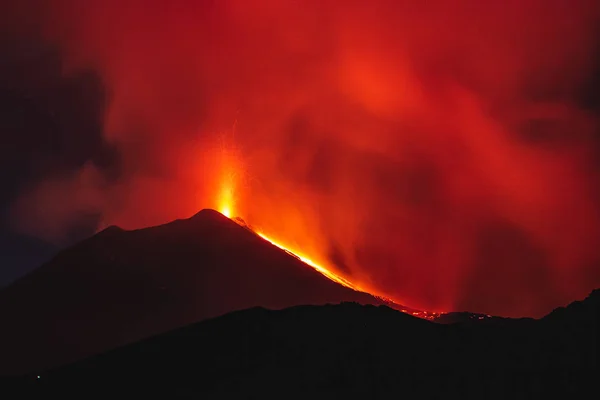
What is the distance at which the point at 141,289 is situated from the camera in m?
76.7

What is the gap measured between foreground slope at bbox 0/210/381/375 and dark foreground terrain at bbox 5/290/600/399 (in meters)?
27.2

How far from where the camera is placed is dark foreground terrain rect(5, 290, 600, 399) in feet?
119

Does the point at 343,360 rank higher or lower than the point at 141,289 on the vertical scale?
lower

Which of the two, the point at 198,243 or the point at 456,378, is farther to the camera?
the point at 198,243

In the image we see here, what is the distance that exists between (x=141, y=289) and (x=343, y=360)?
42.6 metres

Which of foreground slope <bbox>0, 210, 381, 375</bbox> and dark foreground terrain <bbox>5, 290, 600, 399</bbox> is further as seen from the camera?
foreground slope <bbox>0, 210, 381, 375</bbox>

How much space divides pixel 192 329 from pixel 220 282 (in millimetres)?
35651

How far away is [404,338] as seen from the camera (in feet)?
134

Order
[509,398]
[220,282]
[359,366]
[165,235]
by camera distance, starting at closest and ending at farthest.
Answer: [509,398]
[359,366]
[220,282]
[165,235]

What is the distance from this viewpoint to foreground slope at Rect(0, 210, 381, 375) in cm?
6956

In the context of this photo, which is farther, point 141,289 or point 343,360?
point 141,289

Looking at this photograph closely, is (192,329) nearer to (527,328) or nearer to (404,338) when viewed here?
(404,338)

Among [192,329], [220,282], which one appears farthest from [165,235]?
[192,329]

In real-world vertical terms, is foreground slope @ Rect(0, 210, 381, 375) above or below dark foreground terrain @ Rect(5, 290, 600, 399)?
above
